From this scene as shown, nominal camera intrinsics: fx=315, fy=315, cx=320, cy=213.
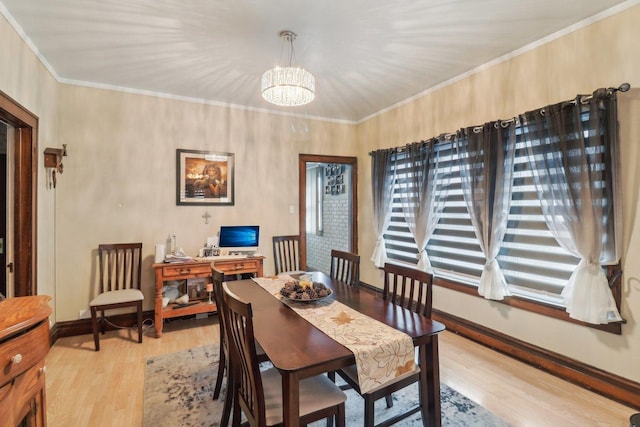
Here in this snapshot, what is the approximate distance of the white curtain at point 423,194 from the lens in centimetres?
355

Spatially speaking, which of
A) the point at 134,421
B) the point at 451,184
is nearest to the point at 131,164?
the point at 134,421

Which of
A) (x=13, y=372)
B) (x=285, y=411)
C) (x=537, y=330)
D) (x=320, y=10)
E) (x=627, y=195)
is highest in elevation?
(x=320, y=10)

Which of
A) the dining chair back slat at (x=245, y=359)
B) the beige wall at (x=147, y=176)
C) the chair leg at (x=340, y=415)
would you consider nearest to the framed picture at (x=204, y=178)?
the beige wall at (x=147, y=176)

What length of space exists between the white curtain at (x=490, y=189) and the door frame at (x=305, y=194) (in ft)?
6.79

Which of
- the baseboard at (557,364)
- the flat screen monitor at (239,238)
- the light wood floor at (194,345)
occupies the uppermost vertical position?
the flat screen monitor at (239,238)

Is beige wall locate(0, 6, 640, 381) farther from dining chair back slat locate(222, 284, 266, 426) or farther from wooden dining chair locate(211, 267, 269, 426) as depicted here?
dining chair back slat locate(222, 284, 266, 426)

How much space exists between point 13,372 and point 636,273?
11.0 feet

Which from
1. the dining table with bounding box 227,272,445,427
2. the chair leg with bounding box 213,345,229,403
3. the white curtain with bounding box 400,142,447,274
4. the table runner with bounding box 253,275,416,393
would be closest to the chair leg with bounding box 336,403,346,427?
the table runner with bounding box 253,275,416,393

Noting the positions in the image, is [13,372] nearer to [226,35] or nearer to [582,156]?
[226,35]

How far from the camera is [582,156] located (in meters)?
2.27

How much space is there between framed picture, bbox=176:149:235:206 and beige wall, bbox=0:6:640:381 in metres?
0.10

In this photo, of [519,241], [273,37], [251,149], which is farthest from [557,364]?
[251,149]

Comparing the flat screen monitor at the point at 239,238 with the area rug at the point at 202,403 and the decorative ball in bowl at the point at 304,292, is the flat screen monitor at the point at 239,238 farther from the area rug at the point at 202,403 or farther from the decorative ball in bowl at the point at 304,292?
the decorative ball in bowl at the point at 304,292

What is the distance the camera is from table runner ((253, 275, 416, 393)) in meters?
1.42
